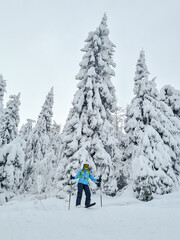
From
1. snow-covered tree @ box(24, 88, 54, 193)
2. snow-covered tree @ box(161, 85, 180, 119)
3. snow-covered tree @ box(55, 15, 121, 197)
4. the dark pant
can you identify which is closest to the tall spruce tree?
snow-covered tree @ box(55, 15, 121, 197)

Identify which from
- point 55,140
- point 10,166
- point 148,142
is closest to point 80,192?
point 148,142

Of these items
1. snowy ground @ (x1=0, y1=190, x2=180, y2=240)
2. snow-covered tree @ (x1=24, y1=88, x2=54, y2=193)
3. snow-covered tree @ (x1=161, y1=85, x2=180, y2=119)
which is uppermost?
snow-covered tree @ (x1=161, y1=85, x2=180, y2=119)

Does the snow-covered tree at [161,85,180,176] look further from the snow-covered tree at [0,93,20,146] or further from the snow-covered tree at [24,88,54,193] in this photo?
the snow-covered tree at [24,88,54,193]

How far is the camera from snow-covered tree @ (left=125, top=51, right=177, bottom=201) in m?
12.0

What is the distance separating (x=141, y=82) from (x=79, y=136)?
757 cm

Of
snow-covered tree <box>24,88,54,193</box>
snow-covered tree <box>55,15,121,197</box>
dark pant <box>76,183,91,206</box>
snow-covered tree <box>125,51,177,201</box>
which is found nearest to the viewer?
dark pant <box>76,183,91,206</box>

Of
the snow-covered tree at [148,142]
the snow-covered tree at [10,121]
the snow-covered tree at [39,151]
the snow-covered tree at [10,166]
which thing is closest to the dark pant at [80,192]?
the snow-covered tree at [148,142]

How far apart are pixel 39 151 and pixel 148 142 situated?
1734 centimetres

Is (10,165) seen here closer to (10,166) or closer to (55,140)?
(10,166)

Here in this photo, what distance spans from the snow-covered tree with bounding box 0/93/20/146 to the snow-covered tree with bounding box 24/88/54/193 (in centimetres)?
675

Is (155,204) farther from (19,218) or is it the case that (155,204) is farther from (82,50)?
(82,50)

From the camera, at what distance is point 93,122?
42.2 ft

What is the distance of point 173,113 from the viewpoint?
58.0 ft

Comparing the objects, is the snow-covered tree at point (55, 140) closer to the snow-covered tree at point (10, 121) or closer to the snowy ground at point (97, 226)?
the snow-covered tree at point (10, 121)
